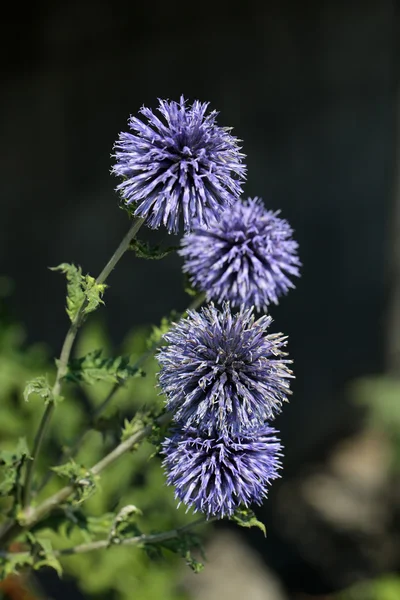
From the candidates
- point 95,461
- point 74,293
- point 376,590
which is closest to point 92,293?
point 74,293

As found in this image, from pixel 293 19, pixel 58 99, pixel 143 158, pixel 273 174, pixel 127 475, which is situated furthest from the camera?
pixel 273 174

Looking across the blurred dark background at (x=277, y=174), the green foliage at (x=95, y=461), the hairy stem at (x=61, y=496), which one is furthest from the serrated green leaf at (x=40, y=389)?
the blurred dark background at (x=277, y=174)

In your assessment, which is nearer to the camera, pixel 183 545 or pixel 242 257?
pixel 183 545

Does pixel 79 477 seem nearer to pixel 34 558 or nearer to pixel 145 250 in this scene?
pixel 34 558

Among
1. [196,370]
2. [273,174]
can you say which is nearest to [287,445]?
[273,174]

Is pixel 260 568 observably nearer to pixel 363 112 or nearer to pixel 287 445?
pixel 287 445

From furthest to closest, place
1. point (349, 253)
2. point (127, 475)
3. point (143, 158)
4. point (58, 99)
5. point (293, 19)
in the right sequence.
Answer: point (349, 253) → point (293, 19) → point (58, 99) → point (127, 475) → point (143, 158)
